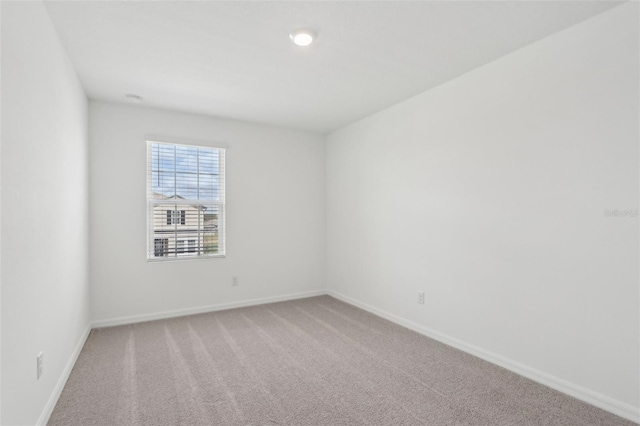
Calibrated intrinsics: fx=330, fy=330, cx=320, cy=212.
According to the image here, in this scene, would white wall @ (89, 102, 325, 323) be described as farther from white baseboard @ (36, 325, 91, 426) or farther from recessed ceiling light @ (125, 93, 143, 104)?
white baseboard @ (36, 325, 91, 426)

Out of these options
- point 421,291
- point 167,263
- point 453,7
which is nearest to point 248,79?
point 453,7

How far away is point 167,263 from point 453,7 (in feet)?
12.5

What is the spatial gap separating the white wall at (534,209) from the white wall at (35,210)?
10.1 ft

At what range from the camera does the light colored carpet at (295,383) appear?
2033 millimetres

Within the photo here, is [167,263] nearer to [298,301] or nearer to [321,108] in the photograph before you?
[298,301]

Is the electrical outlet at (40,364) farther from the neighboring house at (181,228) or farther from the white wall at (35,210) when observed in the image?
the neighboring house at (181,228)

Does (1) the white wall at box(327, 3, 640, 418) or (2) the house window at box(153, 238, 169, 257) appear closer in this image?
(1) the white wall at box(327, 3, 640, 418)

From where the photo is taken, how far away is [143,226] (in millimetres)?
3889

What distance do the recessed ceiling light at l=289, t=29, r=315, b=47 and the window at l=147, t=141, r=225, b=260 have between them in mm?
2361

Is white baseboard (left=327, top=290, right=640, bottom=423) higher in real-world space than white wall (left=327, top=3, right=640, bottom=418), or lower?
lower

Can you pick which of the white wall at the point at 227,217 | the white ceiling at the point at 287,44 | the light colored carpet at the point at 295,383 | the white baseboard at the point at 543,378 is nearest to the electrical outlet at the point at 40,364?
the light colored carpet at the point at 295,383

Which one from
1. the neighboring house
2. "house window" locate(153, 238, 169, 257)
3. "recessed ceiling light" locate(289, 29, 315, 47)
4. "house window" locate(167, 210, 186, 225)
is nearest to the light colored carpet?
"house window" locate(153, 238, 169, 257)

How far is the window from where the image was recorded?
13.1 feet

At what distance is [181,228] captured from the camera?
4.16m
